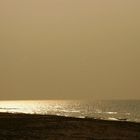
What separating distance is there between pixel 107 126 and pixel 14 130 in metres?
6.91

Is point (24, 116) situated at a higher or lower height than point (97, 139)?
higher

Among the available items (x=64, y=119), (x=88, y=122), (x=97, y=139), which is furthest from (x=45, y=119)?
(x=97, y=139)

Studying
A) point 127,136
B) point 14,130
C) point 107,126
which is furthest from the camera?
point 14,130

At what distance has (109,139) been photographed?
23562mm

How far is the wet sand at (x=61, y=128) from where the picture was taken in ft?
78.9

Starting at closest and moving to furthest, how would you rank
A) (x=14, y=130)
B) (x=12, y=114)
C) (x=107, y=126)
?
(x=107, y=126), (x=14, y=130), (x=12, y=114)

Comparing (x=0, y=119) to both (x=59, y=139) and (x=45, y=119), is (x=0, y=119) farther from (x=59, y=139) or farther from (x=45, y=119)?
(x=59, y=139)

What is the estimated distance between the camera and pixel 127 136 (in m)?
23.3

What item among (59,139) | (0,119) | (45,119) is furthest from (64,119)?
(0,119)

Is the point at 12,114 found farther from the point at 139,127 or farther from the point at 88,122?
the point at 139,127

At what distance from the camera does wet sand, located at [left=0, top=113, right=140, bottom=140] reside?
24062mm

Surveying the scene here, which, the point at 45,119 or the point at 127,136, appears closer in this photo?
the point at 127,136

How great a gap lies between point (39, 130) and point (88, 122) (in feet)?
11.5

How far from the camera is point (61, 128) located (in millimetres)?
25766
